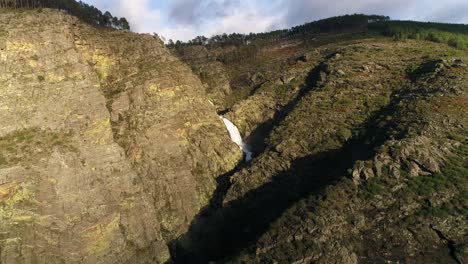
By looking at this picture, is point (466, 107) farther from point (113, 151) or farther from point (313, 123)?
point (113, 151)

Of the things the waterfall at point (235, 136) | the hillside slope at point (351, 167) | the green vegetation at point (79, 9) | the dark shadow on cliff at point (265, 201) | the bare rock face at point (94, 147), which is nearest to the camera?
the hillside slope at point (351, 167)

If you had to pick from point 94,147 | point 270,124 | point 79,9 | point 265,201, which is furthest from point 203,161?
point 79,9

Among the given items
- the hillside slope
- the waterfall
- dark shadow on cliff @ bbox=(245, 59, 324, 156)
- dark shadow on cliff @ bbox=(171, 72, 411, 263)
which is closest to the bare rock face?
dark shadow on cliff @ bbox=(171, 72, 411, 263)

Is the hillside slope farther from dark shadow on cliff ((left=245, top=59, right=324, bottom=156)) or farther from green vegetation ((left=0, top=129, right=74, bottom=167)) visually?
green vegetation ((left=0, top=129, right=74, bottom=167))

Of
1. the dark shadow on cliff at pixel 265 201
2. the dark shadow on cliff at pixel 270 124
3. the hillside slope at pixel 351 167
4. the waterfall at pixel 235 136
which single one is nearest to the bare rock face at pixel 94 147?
the dark shadow on cliff at pixel 265 201

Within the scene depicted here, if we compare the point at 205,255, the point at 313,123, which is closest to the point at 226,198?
the point at 205,255

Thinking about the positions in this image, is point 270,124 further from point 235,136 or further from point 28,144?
point 28,144

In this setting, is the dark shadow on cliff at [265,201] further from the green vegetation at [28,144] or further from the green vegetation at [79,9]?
the green vegetation at [79,9]
